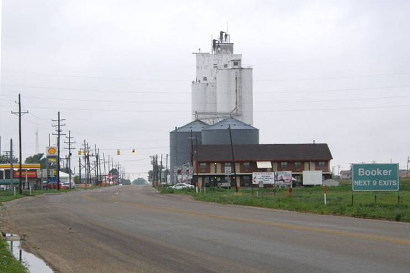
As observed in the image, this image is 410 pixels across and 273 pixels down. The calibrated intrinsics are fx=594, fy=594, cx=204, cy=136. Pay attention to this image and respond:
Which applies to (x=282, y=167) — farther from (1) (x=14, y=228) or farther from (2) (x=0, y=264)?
(2) (x=0, y=264)

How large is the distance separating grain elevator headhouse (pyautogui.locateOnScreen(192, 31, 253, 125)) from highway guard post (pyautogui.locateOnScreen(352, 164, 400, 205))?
219 feet

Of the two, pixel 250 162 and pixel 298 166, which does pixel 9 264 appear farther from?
pixel 298 166

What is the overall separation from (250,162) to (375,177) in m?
64.9

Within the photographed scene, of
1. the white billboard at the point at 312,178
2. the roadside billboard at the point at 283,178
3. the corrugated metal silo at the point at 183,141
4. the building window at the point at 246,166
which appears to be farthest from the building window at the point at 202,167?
the roadside billboard at the point at 283,178

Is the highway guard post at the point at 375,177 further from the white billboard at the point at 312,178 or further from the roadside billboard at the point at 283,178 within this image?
the white billboard at the point at 312,178

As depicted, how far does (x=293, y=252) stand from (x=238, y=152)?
83290mm

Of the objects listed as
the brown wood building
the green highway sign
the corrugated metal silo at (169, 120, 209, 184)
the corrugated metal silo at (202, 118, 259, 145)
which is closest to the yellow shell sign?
the corrugated metal silo at (169, 120, 209, 184)

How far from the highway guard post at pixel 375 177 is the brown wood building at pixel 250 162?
63.1 m

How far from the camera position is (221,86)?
3900 inches

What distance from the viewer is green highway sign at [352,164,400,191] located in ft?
102

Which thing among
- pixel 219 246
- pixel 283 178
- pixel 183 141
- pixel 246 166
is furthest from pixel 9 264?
pixel 183 141

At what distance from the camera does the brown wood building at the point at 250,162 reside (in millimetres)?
95688

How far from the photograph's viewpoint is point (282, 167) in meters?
97.2

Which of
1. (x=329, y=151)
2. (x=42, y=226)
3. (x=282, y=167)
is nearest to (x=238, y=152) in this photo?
(x=282, y=167)
